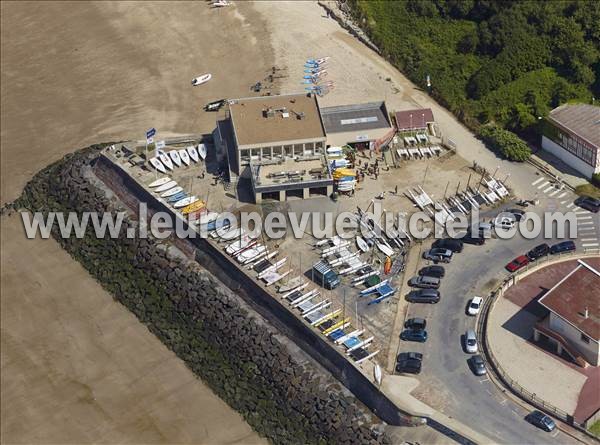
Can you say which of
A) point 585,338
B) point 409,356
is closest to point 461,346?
point 409,356

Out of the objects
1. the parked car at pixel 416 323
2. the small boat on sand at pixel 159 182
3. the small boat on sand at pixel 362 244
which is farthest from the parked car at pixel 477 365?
the small boat on sand at pixel 159 182

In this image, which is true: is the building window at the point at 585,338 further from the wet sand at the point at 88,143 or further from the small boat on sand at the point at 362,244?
the wet sand at the point at 88,143

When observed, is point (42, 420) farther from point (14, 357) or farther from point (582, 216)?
point (582, 216)

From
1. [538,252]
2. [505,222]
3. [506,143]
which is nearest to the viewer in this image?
[538,252]

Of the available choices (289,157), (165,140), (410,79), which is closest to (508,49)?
(410,79)

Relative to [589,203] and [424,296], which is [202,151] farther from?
[589,203]

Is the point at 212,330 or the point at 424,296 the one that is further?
the point at 212,330

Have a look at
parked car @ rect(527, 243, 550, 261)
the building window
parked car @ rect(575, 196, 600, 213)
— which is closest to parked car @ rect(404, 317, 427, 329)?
the building window
